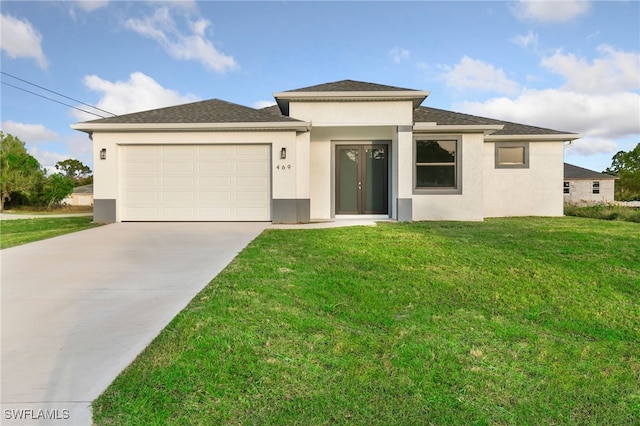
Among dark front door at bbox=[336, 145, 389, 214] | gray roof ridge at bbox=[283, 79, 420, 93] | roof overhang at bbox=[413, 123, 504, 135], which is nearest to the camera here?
gray roof ridge at bbox=[283, 79, 420, 93]

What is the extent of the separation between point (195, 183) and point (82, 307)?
8056 mm

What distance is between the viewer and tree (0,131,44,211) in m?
23.9

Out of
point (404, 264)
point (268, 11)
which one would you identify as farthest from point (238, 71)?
point (404, 264)

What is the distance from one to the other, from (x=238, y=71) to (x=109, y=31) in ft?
20.3

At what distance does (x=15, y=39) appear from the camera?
781 inches

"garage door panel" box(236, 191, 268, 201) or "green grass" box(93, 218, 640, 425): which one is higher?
"garage door panel" box(236, 191, 268, 201)

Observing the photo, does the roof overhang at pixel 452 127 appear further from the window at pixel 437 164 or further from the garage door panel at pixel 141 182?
the garage door panel at pixel 141 182

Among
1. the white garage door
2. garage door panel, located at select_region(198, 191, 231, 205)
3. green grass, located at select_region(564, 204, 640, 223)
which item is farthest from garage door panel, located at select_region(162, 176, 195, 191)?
green grass, located at select_region(564, 204, 640, 223)

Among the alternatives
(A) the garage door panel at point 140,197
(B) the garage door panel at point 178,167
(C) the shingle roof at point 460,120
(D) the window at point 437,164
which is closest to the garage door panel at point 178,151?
(B) the garage door panel at point 178,167

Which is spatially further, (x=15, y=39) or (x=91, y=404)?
(x=15, y=39)

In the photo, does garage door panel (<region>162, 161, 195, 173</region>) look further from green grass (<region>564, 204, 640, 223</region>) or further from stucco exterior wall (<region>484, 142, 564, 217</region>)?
green grass (<region>564, 204, 640, 223</region>)

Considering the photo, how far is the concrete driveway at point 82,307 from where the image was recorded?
8.54 feet

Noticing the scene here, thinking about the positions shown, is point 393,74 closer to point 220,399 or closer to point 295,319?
point 295,319

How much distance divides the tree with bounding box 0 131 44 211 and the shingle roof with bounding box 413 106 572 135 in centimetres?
2422
